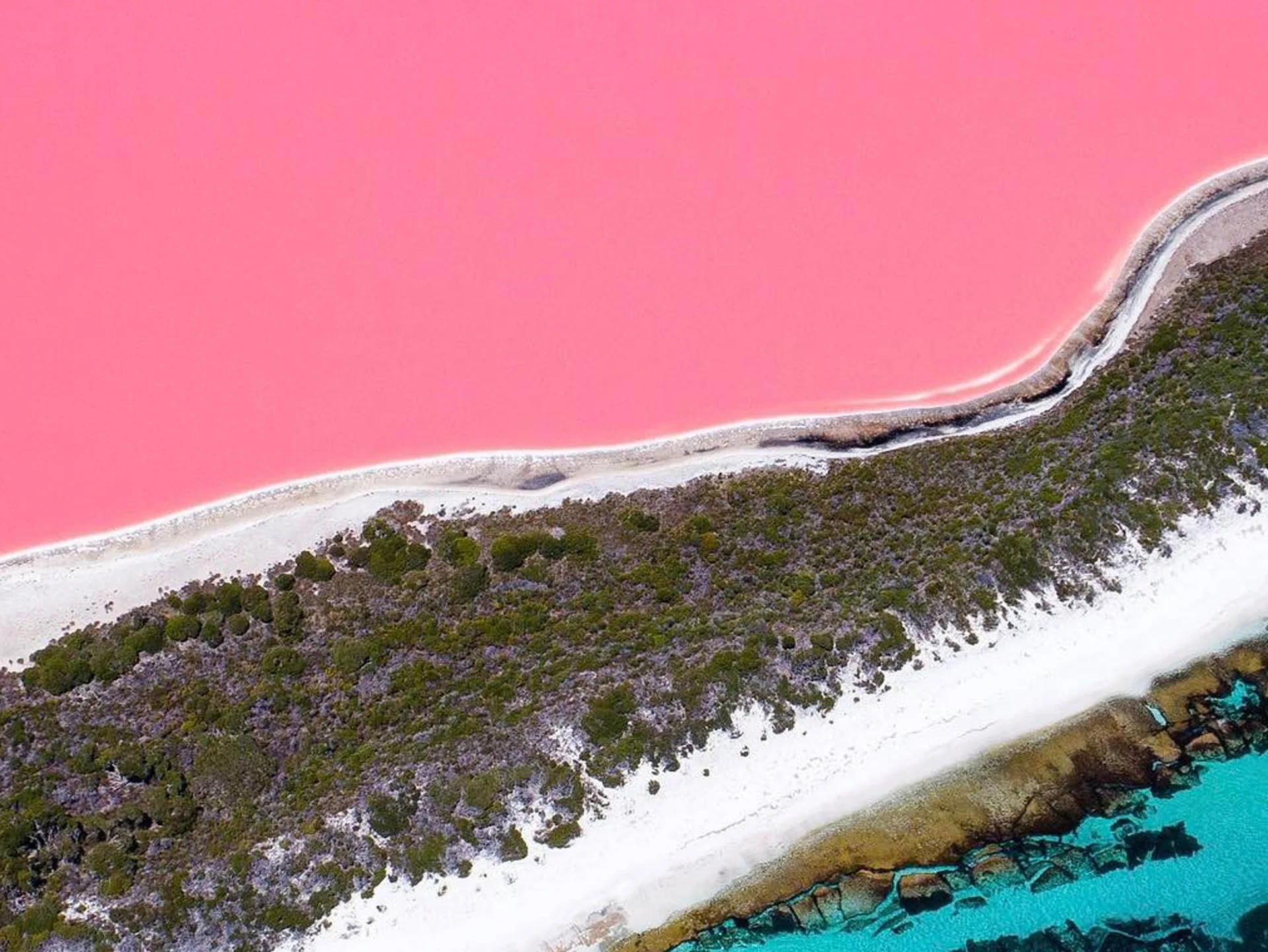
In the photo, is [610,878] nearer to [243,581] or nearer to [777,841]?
[777,841]

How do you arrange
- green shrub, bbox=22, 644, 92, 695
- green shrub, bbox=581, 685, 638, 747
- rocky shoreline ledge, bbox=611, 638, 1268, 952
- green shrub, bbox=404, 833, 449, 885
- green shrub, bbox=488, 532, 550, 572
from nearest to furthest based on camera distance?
green shrub, bbox=404, 833, 449, 885 → green shrub, bbox=581, 685, 638, 747 → rocky shoreline ledge, bbox=611, 638, 1268, 952 → green shrub, bbox=22, 644, 92, 695 → green shrub, bbox=488, 532, 550, 572

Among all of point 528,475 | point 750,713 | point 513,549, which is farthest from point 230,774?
point 750,713

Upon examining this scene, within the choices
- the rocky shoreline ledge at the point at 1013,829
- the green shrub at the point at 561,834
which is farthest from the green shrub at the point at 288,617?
the rocky shoreline ledge at the point at 1013,829

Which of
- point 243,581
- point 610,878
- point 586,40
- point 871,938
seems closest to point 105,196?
point 243,581

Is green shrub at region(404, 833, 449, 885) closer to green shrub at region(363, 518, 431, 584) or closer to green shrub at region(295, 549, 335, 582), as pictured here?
green shrub at region(363, 518, 431, 584)

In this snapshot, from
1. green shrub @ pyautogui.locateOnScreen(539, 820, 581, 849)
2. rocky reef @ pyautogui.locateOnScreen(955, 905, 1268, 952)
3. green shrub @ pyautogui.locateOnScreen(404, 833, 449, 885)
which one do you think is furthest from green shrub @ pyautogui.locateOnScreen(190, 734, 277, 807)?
rocky reef @ pyautogui.locateOnScreen(955, 905, 1268, 952)

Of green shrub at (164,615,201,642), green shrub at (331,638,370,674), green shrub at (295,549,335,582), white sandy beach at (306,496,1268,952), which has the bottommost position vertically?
white sandy beach at (306,496,1268,952)

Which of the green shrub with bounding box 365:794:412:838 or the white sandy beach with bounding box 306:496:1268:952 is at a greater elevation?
the green shrub with bounding box 365:794:412:838
